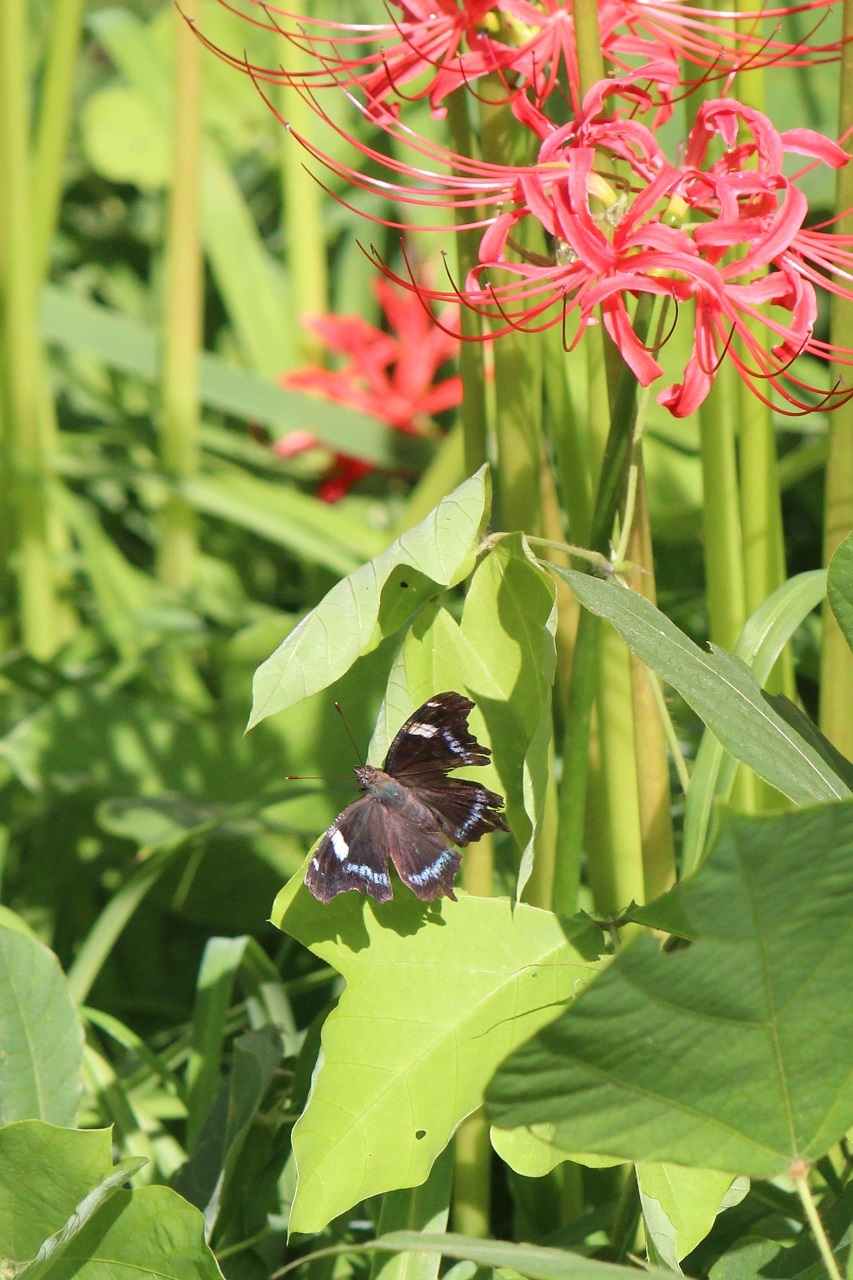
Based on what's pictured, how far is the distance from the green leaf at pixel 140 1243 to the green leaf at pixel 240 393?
679mm

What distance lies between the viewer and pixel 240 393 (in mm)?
950

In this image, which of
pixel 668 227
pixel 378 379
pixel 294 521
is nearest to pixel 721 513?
pixel 668 227

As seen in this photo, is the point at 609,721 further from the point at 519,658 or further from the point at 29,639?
the point at 29,639

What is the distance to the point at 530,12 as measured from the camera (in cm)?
36

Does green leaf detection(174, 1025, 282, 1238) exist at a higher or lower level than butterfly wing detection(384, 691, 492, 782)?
lower

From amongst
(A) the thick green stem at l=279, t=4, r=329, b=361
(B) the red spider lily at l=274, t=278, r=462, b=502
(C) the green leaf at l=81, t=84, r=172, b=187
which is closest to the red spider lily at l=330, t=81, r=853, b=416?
(B) the red spider lily at l=274, t=278, r=462, b=502

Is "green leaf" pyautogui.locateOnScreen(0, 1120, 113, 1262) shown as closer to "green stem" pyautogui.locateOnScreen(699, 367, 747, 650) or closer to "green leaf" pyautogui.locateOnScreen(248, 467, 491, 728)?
"green leaf" pyautogui.locateOnScreen(248, 467, 491, 728)

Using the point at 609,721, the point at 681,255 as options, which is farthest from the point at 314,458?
the point at 681,255

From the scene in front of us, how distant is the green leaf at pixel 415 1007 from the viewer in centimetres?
32

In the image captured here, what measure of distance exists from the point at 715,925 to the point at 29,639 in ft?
2.45

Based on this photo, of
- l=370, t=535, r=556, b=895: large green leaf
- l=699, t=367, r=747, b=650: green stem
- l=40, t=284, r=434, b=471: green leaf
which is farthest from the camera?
l=40, t=284, r=434, b=471: green leaf

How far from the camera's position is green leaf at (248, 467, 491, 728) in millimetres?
302

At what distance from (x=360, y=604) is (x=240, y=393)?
67cm

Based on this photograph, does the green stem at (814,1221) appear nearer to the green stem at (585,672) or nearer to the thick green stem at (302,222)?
the green stem at (585,672)
